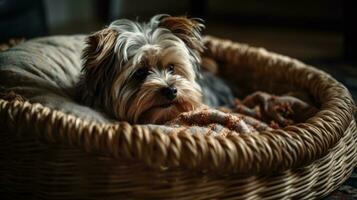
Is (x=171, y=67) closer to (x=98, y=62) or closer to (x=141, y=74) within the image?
(x=141, y=74)

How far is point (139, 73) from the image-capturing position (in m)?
2.02

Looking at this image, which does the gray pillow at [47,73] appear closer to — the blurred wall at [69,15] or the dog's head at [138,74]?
the dog's head at [138,74]

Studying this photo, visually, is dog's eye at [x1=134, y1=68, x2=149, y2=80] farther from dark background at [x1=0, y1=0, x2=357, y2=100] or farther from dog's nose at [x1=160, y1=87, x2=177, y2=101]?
dark background at [x1=0, y1=0, x2=357, y2=100]

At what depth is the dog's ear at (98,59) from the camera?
1.97 m

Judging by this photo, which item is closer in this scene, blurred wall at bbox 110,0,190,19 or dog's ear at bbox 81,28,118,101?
dog's ear at bbox 81,28,118,101

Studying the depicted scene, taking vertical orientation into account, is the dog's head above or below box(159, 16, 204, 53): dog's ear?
below

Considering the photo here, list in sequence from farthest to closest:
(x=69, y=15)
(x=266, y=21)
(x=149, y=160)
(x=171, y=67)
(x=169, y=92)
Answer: (x=266, y=21)
(x=69, y=15)
(x=171, y=67)
(x=169, y=92)
(x=149, y=160)

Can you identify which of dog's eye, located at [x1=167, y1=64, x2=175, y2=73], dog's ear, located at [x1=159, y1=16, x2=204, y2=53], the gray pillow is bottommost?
the gray pillow

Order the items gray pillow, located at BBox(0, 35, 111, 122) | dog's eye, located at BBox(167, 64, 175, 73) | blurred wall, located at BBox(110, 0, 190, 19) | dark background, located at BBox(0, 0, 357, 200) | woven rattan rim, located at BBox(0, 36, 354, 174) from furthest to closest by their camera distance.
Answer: blurred wall, located at BBox(110, 0, 190, 19) < dark background, located at BBox(0, 0, 357, 200) < dog's eye, located at BBox(167, 64, 175, 73) < gray pillow, located at BBox(0, 35, 111, 122) < woven rattan rim, located at BBox(0, 36, 354, 174)

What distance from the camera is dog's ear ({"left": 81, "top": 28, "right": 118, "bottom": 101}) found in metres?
1.97

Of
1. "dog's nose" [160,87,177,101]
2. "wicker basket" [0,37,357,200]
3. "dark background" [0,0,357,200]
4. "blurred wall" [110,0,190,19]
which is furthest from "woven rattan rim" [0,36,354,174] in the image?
"blurred wall" [110,0,190,19]

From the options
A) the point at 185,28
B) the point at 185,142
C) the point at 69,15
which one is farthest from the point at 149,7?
the point at 185,142

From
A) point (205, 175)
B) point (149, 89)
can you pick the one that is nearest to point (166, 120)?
point (149, 89)

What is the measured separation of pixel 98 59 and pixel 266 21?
3.04 m
